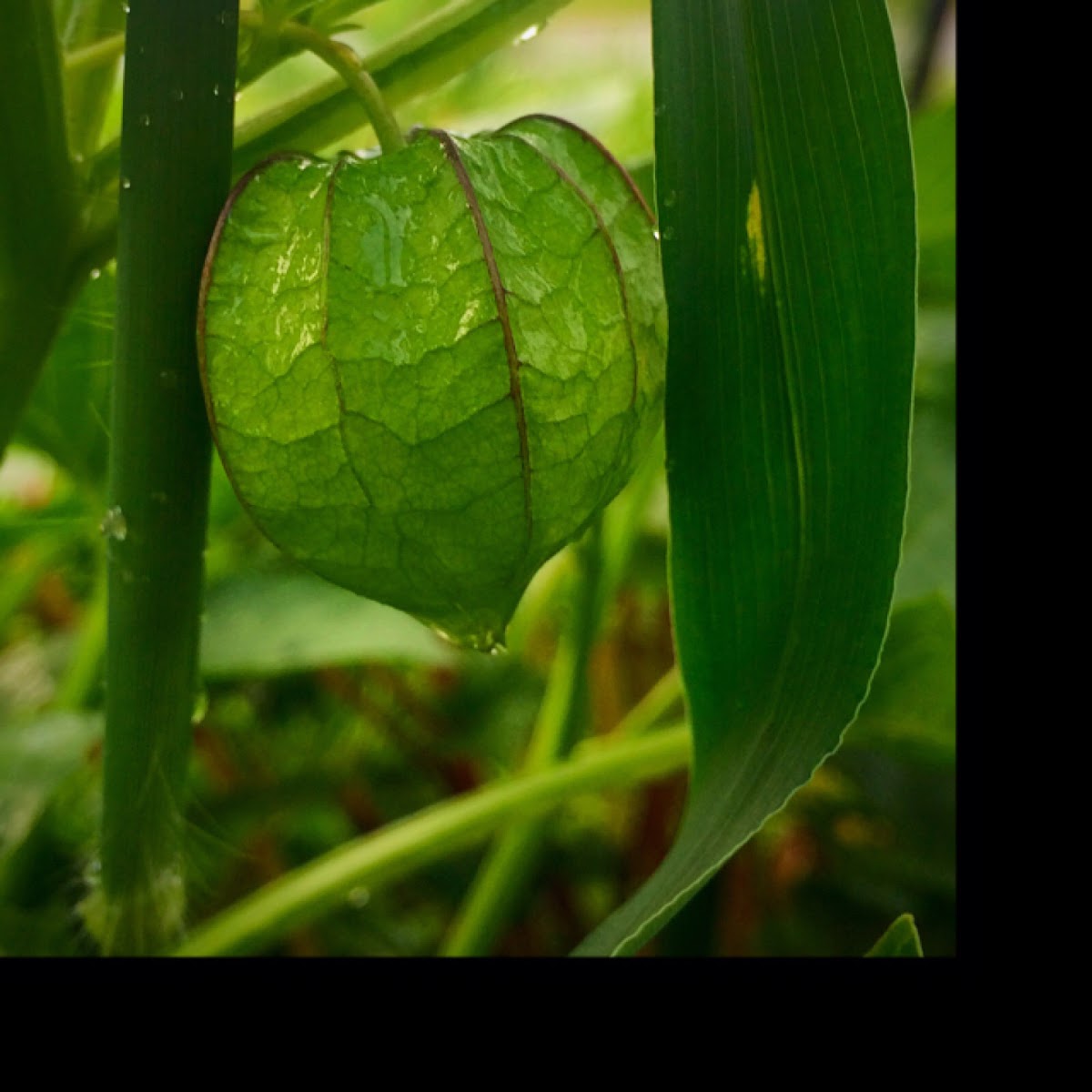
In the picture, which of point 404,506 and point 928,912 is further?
point 928,912

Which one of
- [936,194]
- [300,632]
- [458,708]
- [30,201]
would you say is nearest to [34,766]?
[300,632]

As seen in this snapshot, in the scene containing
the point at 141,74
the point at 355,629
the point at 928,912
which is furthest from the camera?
the point at 928,912

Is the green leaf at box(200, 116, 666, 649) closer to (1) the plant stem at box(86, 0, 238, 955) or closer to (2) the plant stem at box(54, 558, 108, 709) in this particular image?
(1) the plant stem at box(86, 0, 238, 955)

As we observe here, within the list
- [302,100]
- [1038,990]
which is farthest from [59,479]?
[1038,990]

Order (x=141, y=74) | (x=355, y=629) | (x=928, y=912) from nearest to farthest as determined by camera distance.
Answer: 1. (x=141, y=74)
2. (x=355, y=629)
3. (x=928, y=912)

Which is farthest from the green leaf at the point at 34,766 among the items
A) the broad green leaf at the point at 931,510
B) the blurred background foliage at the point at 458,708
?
the broad green leaf at the point at 931,510

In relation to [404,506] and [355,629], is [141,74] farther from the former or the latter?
[355,629]

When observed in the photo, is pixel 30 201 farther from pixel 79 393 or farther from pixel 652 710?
pixel 652 710
